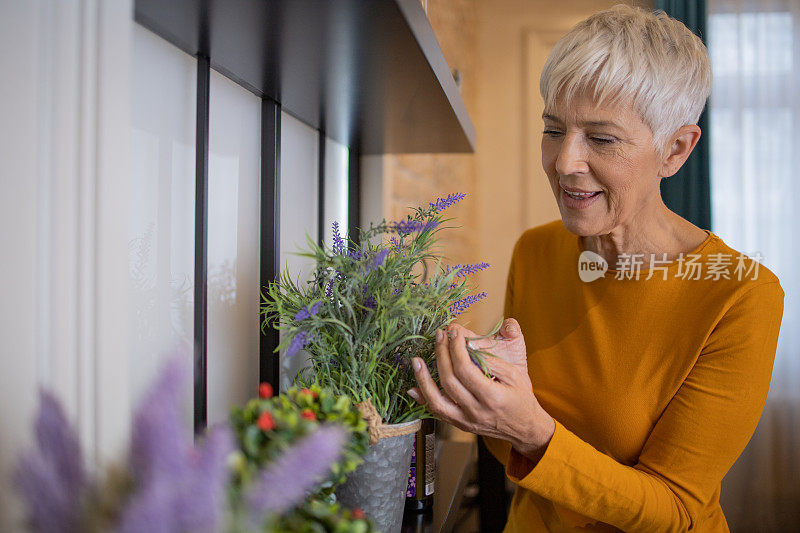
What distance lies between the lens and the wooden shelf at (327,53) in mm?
614

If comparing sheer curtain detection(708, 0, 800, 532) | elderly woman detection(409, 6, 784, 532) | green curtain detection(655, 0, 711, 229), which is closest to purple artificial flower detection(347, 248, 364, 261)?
elderly woman detection(409, 6, 784, 532)

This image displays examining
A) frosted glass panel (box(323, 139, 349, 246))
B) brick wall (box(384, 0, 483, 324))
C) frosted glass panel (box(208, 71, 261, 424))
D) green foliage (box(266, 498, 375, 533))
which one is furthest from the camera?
brick wall (box(384, 0, 483, 324))

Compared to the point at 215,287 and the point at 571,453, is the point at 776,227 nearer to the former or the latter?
the point at 571,453

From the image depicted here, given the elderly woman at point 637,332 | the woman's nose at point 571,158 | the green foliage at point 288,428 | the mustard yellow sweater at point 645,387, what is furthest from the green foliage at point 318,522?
the woman's nose at point 571,158

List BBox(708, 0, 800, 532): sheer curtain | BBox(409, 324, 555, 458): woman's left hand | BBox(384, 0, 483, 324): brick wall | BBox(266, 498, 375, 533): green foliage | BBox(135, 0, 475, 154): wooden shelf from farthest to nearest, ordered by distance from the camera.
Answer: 1. BBox(708, 0, 800, 532): sheer curtain
2. BBox(384, 0, 483, 324): brick wall
3. BBox(409, 324, 555, 458): woman's left hand
4. BBox(135, 0, 475, 154): wooden shelf
5. BBox(266, 498, 375, 533): green foliage

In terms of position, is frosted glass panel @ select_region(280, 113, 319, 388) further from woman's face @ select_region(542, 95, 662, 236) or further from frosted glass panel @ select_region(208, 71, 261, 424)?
woman's face @ select_region(542, 95, 662, 236)

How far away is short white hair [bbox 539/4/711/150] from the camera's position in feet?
3.17

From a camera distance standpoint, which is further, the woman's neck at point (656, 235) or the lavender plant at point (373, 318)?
the woman's neck at point (656, 235)

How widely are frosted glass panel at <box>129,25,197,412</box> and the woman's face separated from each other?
1.96ft

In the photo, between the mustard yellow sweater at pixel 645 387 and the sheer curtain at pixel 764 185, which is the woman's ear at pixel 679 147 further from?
the sheer curtain at pixel 764 185

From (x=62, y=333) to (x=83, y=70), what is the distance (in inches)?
8.0

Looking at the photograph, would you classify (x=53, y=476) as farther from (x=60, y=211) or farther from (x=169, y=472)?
(x=60, y=211)

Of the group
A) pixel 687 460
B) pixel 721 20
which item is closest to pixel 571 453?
pixel 687 460

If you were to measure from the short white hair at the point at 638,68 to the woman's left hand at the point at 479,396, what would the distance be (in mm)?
449
